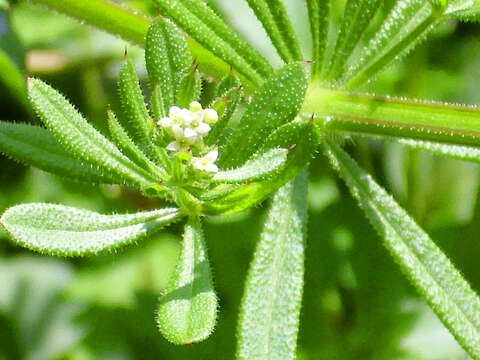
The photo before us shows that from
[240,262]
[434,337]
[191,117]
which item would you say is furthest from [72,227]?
[434,337]

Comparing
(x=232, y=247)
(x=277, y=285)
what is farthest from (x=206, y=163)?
(x=232, y=247)

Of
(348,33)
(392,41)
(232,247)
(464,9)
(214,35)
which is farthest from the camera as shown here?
(232,247)

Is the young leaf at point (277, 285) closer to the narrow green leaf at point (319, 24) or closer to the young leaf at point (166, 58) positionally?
the narrow green leaf at point (319, 24)

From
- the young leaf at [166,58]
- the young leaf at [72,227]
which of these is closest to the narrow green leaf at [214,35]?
the young leaf at [166,58]

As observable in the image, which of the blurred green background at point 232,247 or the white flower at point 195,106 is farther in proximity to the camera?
the blurred green background at point 232,247

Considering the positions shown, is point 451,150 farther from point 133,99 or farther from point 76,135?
point 76,135

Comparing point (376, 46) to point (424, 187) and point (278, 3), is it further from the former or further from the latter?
point (424, 187)
